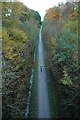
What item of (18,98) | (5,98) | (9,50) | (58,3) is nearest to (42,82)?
(9,50)

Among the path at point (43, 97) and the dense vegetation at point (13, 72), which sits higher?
the dense vegetation at point (13, 72)

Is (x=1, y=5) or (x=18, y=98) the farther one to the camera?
(x=1, y=5)

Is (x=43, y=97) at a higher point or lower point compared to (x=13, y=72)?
lower

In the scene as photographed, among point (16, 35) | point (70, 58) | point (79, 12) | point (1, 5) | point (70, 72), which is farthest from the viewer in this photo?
point (79, 12)

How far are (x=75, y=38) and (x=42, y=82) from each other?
8.75 metres

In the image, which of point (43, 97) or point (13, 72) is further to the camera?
point (43, 97)

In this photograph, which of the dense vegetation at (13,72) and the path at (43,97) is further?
the path at (43,97)

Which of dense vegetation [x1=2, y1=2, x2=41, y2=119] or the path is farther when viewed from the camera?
the path

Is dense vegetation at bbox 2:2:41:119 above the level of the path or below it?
above

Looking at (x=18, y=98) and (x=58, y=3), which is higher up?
(x=58, y=3)

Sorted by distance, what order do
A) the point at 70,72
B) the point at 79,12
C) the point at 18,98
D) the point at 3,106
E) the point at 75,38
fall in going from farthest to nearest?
1. the point at 79,12
2. the point at 75,38
3. the point at 70,72
4. the point at 18,98
5. the point at 3,106

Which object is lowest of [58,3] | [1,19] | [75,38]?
[75,38]

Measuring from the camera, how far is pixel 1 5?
24938 mm

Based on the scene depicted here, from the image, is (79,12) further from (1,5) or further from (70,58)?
(70,58)
